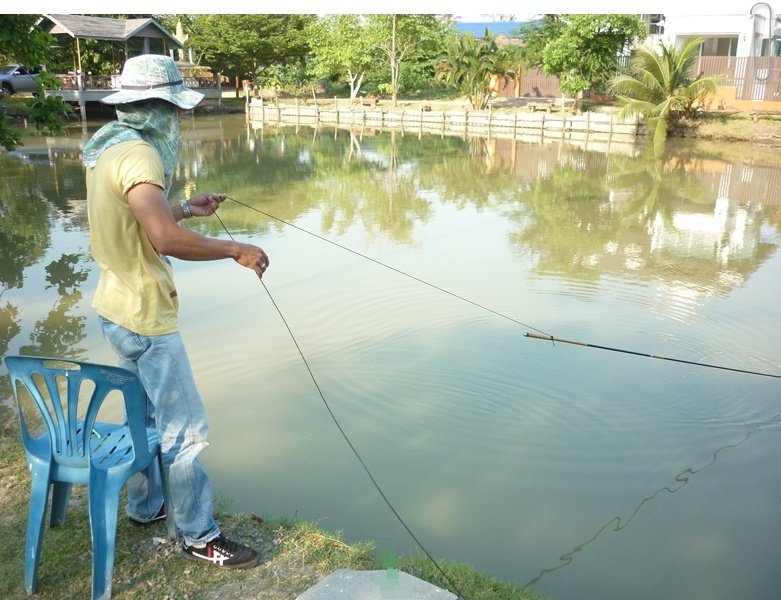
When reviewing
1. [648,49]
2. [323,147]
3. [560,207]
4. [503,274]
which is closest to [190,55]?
[323,147]

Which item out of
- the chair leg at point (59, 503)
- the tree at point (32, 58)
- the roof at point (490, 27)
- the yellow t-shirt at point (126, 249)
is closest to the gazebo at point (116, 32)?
the roof at point (490, 27)

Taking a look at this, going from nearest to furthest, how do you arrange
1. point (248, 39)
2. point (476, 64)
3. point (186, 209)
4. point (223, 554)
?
point (223, 554) < point (186, 209) < point (476, 64) < point (248, 39)

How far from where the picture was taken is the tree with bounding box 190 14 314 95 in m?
28.3

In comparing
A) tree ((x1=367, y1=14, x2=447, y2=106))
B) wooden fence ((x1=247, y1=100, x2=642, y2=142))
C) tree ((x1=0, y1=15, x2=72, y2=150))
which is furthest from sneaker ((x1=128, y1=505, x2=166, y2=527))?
tree ((x1=367, y1=14, x2=447, y2=106))

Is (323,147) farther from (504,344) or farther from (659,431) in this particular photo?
(659,431)

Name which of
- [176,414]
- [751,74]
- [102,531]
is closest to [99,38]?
[751,74]

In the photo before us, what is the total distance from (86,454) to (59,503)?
0.49 m

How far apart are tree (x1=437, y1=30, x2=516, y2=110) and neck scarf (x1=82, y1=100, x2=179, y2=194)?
22.8 m

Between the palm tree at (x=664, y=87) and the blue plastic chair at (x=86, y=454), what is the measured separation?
16539 millimetres

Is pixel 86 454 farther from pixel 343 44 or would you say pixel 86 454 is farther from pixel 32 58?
pixel 343 44

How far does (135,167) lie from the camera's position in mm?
1996

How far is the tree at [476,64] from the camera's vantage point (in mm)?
23797

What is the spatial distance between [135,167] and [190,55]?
92.4ft

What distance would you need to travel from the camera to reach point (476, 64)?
23.9 metres
